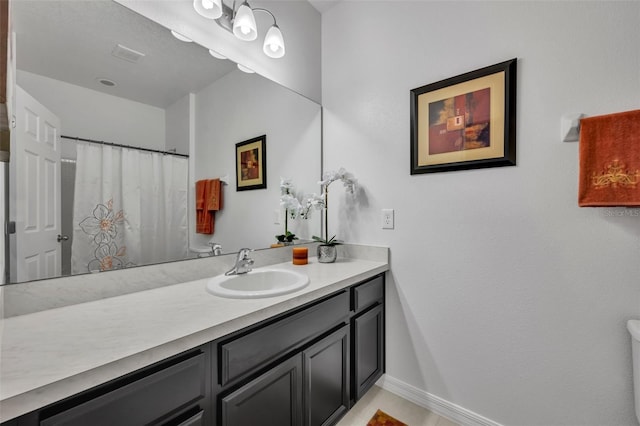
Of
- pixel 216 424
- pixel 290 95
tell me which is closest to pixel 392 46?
pixel 290 95

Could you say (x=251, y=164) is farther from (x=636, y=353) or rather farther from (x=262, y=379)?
(x=636, y=353)

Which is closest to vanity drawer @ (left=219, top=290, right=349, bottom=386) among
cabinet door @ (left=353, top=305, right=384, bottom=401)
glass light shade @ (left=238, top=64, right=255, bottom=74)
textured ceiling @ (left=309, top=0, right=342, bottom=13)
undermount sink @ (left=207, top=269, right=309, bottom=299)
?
undermount sink @ (left=207, top=269, right=309, bottom=299)

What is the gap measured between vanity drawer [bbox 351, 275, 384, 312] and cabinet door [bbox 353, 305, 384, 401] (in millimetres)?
53

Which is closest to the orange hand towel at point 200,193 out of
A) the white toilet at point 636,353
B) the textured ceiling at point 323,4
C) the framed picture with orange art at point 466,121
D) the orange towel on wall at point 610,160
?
the framed picture with orange art at point 466,121

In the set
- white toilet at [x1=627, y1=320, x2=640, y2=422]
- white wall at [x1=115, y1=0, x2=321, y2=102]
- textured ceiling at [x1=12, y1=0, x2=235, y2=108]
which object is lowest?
white toilet at [x1=627, y1=320, x2=640, y2=422]

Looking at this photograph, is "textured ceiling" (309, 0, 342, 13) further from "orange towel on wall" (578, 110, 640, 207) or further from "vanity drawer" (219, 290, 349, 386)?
"vanity drawer" (219, 290, 349, 386)

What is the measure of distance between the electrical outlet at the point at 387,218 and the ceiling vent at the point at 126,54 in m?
1.48

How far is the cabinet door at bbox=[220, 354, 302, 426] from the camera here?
0.91m

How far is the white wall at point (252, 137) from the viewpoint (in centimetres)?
147

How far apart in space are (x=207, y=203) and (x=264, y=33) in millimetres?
1113

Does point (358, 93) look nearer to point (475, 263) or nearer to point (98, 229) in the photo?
point (475, 263)

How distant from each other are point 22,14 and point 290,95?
1.25 meters

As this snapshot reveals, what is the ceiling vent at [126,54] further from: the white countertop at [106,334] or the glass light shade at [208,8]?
the white countertop at [106,334]

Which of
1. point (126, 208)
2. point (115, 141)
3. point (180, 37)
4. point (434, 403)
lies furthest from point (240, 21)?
point (434, 403)
